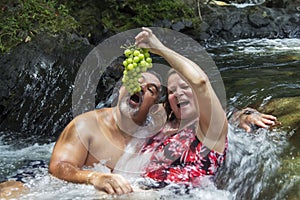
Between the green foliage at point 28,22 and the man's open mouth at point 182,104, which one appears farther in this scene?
the green foliage at point 28,22

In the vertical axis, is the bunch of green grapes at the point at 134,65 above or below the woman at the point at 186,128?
above

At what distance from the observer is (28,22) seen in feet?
22.8

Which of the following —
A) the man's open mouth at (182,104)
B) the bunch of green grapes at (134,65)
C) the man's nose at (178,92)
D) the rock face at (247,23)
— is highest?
the bunch of green grapes at (134,65)

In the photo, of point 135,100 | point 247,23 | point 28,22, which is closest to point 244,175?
point 135,100

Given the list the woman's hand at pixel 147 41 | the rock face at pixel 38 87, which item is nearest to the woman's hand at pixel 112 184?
the woman's hand at pixel 147 41

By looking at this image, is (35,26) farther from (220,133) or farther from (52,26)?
(220,133)

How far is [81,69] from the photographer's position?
5660mm

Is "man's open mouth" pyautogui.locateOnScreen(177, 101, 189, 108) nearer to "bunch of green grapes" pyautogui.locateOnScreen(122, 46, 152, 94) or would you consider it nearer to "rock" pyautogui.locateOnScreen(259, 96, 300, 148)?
"bunch of green grapes" pyautogui.locateOnScreen(122, 46, 152, 94)

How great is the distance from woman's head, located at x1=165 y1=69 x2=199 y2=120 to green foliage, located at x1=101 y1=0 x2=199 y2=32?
241 inches

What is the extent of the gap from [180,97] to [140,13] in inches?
281

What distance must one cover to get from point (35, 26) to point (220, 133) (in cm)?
475

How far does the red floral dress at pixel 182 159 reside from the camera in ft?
9.57

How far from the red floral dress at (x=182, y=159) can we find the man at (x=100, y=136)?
0.81 ft

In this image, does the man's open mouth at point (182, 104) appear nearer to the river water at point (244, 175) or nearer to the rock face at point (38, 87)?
the river water at point (244, 175)
